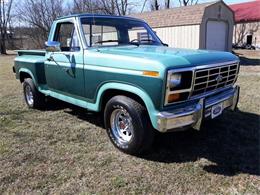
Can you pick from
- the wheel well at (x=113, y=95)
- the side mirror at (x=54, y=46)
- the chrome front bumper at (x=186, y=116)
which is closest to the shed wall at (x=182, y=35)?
the side mirror at (x=54, y=46)

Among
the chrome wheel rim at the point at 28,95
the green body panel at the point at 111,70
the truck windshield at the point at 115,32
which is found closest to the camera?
the green body panel at the point at 111,70

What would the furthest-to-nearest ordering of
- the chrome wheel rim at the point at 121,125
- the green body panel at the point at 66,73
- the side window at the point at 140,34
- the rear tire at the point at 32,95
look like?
the rear tire at the point at 32,95 → the side window at the point at 140,34 → the green body panel at the point at 66,73 → the chrome wheel rim at the point at 121,125

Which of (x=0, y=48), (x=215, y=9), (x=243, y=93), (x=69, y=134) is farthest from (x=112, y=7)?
(x=69, y=134)

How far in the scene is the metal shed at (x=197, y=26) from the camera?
53.3ft

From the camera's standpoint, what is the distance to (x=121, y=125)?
4.07m

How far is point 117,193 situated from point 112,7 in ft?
104

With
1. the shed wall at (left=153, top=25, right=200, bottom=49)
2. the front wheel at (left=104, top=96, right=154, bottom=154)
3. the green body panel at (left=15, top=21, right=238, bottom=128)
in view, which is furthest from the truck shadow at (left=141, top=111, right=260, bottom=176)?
the shed wall at (left=153, top=25, right=200, bottom=49)

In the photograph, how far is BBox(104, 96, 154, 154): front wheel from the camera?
140 inches

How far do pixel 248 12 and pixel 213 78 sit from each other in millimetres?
39073

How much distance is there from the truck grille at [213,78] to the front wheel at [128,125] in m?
0.75

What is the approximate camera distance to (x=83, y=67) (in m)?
4.29

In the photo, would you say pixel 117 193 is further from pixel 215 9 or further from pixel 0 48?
pixel 0 48

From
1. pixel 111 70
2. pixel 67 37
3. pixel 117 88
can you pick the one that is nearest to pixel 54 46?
pixel 67 37

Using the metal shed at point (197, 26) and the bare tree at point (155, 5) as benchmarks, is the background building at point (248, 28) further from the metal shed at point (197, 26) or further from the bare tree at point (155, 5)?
the metal shed at point (197, 26)
